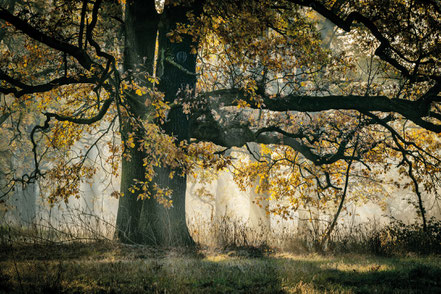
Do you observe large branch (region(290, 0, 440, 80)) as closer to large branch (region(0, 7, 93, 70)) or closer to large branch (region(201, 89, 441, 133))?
large branch (region(201, 89, 441, 133))

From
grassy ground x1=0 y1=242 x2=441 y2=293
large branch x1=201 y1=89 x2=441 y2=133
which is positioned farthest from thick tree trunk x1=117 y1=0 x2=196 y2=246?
grassy ground x1=0 y1=242 x2=441 y2=293

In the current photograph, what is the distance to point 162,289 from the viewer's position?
4758 millimetres

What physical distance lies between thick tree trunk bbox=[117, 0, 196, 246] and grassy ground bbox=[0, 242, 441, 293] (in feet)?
4.90

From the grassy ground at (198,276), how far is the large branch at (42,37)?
3846 millimetres

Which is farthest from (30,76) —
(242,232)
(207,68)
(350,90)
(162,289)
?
(350,90)

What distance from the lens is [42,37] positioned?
6.97m

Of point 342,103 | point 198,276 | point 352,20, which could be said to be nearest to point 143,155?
point 198,276

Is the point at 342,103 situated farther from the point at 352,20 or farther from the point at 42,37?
the point at 42,37

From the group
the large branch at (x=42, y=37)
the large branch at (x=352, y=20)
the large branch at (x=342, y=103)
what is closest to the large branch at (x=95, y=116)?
the large branch at (x=42, y=37)

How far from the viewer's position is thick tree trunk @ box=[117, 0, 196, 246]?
9.29m

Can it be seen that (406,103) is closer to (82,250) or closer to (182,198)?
(182,198)

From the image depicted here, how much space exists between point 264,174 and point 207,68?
392 cm

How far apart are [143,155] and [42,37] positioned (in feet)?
12.3

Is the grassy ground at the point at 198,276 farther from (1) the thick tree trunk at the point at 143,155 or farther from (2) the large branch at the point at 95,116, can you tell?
(2) the large branch at the point at 95,116
